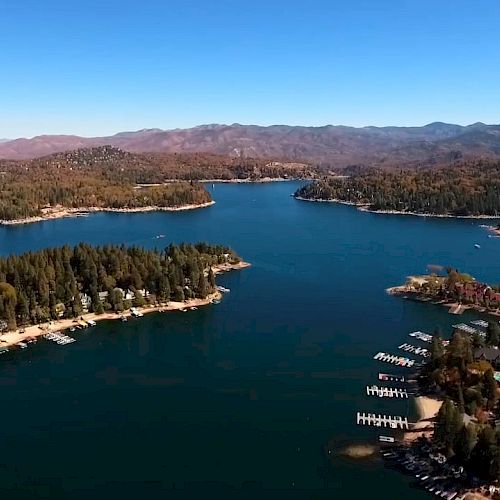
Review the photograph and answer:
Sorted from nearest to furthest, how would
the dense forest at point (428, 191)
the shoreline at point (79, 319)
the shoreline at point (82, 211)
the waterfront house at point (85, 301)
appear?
the shoreline at point (79, 319) → the waterfront house at point (85, 301) → the shoreline at point (82, 211) → the dense forest at point (428, 191)

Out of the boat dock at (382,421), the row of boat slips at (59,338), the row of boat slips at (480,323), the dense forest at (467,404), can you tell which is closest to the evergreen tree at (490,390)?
the dense forest at (467,404)

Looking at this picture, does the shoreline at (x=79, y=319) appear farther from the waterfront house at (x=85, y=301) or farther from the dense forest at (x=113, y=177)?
the dense forest at (x=113, y=177)

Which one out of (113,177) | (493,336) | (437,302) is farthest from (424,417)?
(113,177)

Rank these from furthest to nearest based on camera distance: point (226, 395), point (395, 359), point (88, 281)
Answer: point (88, 281), point (395, 359), point (226, 395)

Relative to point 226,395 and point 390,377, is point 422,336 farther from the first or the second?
point 226,395

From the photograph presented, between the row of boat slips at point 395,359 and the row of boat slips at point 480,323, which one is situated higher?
the row of boat slips at point 480,323

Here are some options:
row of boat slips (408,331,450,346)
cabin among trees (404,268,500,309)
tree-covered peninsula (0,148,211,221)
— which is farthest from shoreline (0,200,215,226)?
row of boat slips (408,331,450,346)
